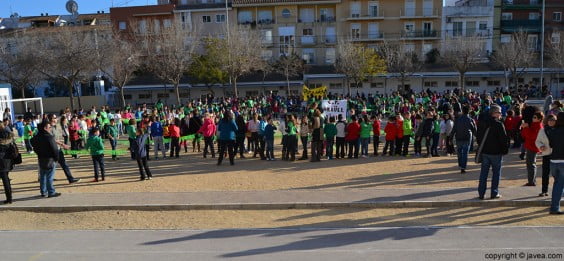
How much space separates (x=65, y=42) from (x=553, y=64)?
4540cm

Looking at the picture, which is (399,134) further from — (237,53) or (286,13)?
(286,13)

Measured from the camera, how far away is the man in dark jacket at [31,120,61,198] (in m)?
10.2

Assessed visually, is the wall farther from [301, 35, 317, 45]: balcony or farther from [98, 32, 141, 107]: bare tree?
[301, 35, 317, 45]: balcony

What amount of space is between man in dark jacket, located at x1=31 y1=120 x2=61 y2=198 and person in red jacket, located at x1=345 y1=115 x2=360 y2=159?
8700mm

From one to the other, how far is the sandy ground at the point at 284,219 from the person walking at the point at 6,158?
722 millimetres

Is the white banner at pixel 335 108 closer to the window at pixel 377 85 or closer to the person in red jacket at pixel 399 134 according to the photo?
the person in red jacket at pixel 399 134

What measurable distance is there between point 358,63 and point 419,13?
15.2 metres

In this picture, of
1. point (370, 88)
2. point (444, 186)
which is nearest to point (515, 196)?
point (444, 186)

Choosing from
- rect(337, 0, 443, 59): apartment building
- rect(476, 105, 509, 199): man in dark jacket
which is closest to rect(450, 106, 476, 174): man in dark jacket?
rect(476, 105, 509, 199): man in dark jacket

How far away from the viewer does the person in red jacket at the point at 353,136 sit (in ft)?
47.7

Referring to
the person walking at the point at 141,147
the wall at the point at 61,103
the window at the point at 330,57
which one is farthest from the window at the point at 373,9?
the person walking at the point at 141,147

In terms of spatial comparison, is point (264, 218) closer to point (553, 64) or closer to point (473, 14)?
point (553, 64)

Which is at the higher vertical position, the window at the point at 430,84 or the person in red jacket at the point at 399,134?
the window at the point at 430,84

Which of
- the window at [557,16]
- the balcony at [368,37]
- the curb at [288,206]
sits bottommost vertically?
the curb at [288,206]
